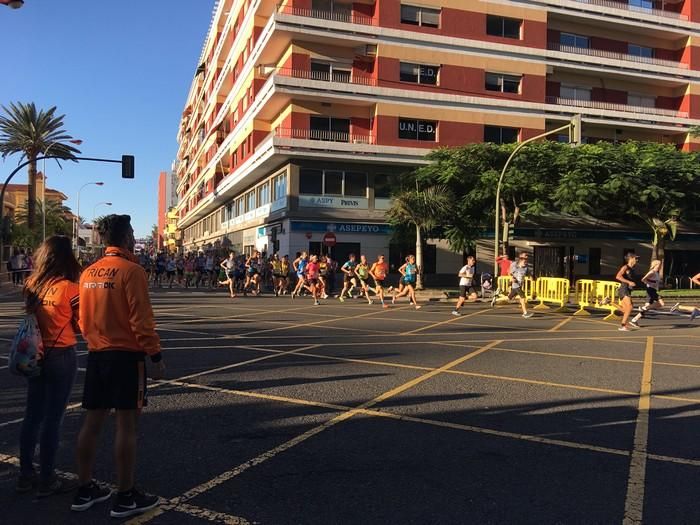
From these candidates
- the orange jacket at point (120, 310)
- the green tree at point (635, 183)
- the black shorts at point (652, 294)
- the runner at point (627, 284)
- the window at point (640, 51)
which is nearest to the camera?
the orange jacket at point (120, 310)

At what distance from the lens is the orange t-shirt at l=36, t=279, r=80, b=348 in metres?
3.57

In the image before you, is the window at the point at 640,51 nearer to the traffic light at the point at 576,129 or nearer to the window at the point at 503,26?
the window at the point at 503,26

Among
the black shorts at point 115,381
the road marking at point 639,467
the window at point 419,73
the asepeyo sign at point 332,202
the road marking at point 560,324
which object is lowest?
the road marking at point 639,467

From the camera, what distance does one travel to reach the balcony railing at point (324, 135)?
93.8 ft

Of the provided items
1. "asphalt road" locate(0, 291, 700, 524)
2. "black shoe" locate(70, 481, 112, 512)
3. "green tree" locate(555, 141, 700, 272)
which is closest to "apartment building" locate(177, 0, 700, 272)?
"green tree" locate(555, 141, 700, 272)

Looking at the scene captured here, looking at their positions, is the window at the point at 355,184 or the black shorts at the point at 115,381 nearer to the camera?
the black shorts at the point at 115,381

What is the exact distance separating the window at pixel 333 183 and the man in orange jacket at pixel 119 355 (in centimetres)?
2649

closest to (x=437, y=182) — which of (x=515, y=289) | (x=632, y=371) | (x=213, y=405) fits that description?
(x=515, y=289)

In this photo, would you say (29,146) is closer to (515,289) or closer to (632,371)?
(515,289)

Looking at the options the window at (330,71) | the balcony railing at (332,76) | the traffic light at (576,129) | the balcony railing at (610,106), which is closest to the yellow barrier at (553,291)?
the traffic light at (576,129)

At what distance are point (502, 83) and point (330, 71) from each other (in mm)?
9697

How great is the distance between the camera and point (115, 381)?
10.7ft

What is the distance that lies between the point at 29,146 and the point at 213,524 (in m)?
43.5

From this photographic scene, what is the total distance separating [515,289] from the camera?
15.8m
